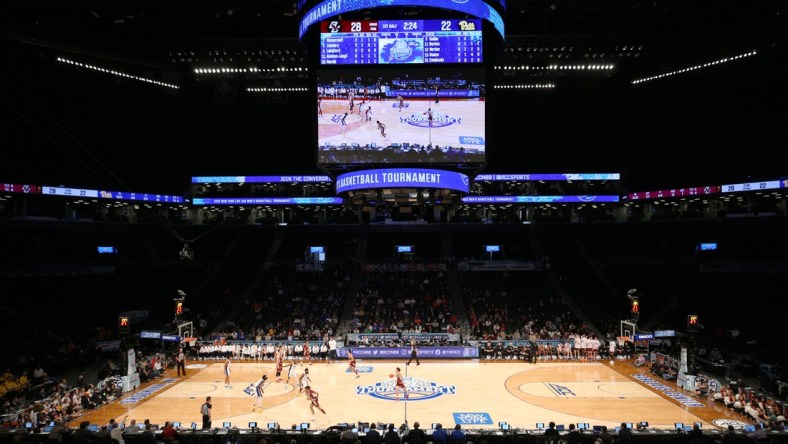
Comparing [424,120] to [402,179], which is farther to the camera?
[424,120]

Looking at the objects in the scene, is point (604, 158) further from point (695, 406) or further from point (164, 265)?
point (164, 265)

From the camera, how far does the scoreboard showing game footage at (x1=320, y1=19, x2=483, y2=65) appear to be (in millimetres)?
18422

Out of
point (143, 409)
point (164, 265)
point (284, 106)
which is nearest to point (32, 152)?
point (164, 265)

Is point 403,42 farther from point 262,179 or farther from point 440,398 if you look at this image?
point 262,179

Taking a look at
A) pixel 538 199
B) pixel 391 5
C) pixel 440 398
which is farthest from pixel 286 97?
pixel 440 398

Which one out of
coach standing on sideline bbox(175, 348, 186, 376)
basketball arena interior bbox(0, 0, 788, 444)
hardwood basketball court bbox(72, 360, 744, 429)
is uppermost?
basketball arena interior bbox(0, 0, 788, 444)

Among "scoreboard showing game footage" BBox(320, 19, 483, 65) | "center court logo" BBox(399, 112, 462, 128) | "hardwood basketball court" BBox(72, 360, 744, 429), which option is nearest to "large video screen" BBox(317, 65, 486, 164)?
"center court logo" BBox(399, 112, 462, 128)

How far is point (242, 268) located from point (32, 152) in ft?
51.2

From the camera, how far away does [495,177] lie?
1650 inches

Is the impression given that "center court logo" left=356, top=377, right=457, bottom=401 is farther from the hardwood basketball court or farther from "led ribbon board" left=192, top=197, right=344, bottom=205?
"led ribbon board" left=192, top=197, right=344, bottom=205

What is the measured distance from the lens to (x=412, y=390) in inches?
832

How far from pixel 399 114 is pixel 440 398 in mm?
11083

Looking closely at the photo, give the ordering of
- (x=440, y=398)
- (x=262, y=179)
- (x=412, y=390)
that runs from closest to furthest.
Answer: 1. (x=440, y=398)
2. (x=412, y=390)
3. (x=262, y=179)

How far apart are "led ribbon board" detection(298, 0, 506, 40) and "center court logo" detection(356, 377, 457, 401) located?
14.4 meters
